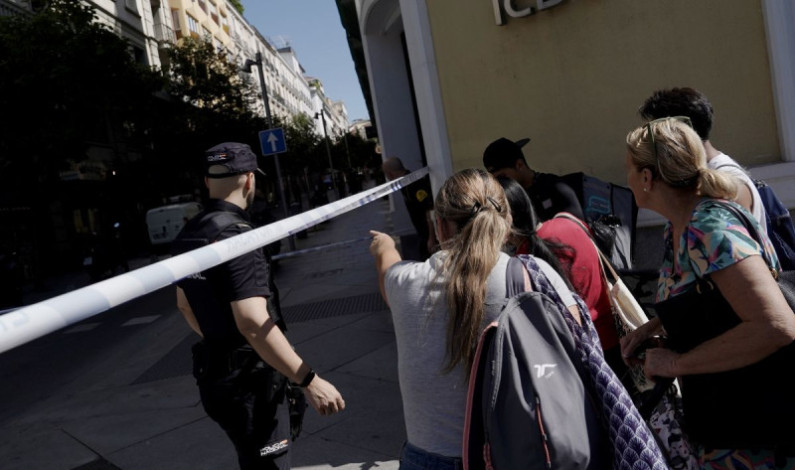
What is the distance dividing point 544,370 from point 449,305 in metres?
0.34

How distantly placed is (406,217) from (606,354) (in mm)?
6748

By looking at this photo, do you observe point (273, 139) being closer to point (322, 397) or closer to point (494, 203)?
point (322, 397)

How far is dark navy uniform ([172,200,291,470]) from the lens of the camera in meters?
2.53

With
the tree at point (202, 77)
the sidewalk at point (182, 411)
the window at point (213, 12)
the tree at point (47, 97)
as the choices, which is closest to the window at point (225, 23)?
the window at point (213, 12)

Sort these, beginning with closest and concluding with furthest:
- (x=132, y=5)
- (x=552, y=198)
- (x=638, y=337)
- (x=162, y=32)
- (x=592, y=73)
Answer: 1. (x=638, y=337)
2. (x=552, y=198)
3. (x=592, y=73)
4. (x=132, y=5)
5. (x=162, y=32)

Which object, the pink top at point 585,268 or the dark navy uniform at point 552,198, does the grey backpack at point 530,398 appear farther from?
the dark navy uniform at point 552,198

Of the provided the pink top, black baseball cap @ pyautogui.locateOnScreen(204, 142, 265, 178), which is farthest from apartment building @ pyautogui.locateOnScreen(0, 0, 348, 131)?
the pink top

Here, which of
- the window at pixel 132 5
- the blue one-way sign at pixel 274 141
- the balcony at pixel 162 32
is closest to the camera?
the blue one-way sign at pixel 274 141

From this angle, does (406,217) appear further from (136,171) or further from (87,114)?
(136,171)

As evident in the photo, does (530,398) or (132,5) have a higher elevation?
(132,5)

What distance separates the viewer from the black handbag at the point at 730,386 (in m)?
1.68

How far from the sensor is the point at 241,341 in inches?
102

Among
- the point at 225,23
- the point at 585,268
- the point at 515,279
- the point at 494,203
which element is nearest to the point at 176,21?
the point at 225,23

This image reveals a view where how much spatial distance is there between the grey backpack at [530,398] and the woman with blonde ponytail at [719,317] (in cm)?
34
